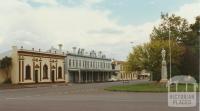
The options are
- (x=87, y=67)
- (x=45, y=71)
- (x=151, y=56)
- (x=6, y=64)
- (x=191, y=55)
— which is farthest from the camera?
(x=87, y=67)

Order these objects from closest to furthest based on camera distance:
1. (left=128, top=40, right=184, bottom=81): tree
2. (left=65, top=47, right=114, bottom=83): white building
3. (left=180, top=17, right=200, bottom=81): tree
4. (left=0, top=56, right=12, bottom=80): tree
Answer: (left=128, top=40, right=184, bottom=81): tree < (left=180, top=17, right=200, bottom=81): tree < (left=0, top=56, right=12, bottom=80): tree < (left=65, top=47, right=114, bottom=83): white building

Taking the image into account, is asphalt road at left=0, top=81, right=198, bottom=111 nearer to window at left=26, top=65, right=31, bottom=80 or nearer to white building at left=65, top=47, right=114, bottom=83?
window at left=26, top=65, right=31, bottom=80

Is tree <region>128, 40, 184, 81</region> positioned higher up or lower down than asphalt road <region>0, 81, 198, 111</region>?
higher up

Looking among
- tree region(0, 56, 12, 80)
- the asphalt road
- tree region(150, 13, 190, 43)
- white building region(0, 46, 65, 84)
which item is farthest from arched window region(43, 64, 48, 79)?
the asphalt road

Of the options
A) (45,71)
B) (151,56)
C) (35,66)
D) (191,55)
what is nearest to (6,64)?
(35,66)

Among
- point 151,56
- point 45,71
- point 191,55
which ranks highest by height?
point 191,55

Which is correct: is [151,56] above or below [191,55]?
below

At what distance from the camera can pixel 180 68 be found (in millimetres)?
75500

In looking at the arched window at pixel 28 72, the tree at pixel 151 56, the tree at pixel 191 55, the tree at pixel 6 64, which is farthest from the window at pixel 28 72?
→ the tree at pixel 191 55

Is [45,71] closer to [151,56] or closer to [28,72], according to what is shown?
[28,72]

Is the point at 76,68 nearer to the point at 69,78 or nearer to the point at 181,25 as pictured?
the point at 69,78

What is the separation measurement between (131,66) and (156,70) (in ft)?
14.9

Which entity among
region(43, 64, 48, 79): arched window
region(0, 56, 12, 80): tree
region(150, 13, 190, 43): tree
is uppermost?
region(150, 13, 190, 43): tree

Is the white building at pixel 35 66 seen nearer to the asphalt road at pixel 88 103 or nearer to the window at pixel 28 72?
the window at pixel 28 72
